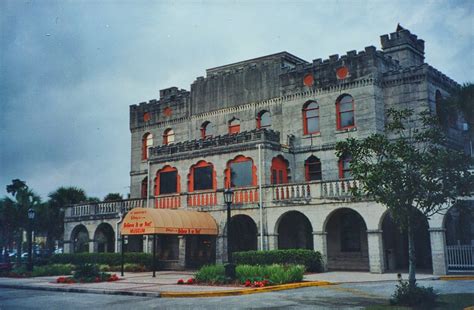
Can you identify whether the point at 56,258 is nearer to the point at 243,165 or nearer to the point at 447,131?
the point at 243,165

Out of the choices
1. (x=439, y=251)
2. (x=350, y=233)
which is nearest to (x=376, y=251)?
(x=439, y=251)

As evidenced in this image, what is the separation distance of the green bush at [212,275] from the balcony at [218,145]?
33.0 feet

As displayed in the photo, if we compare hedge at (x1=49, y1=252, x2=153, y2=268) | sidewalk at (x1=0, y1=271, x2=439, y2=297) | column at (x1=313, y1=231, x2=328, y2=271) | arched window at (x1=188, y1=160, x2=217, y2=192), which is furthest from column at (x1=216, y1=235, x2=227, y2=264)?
sidewalk at (x1=0, y1=271, x2=439, y2=297)

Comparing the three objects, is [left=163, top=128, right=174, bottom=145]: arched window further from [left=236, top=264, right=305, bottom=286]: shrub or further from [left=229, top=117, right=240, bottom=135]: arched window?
[left=236, top=264, right=305, bottom=286]: shrub

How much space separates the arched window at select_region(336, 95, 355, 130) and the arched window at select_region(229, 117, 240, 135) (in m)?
7.62

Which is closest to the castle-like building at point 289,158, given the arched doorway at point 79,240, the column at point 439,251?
the arched doorway at point 79,240

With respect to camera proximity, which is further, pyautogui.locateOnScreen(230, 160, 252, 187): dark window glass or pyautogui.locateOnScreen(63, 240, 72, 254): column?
pyautogui.locateOnScreen(63, 240, 72, 254): column

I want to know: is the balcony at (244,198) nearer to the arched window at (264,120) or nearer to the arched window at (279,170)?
the arched window at (279,170)

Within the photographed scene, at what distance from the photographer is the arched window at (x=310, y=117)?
3284 centimetres

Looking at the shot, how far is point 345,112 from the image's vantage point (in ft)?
104

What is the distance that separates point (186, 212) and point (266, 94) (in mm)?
10221

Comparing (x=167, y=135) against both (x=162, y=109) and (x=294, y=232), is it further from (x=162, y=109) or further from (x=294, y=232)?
(x=294, y=232)

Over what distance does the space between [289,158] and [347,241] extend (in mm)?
6449

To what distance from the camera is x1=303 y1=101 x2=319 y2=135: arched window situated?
3284cm
